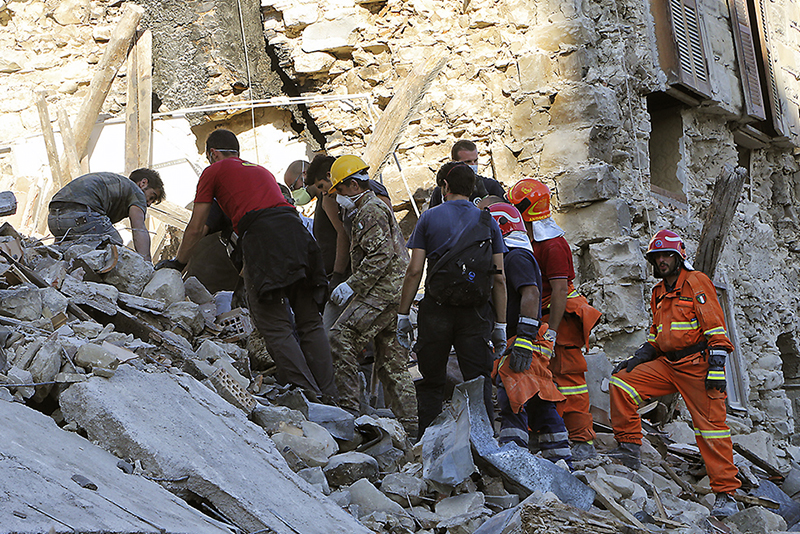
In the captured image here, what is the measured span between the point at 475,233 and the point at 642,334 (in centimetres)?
382

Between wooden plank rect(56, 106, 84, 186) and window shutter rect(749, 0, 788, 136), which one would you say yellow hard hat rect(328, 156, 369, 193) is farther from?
window shutter rect(749, 0, 788, 136)

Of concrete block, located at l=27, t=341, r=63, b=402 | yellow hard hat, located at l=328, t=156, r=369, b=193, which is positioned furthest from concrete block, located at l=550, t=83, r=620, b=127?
concrete block, located at l=27, t=341, r=63, b=402

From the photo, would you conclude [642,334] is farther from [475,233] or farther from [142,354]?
[142,354]

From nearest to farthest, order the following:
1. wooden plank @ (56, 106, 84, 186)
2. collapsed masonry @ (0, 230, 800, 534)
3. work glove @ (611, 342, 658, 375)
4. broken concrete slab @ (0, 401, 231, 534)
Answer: broken concrete slab @ (0, 401, 231, 534)
collapsed masonry @ (0, 230, 800, 534)
work glove @ (611, 342, 658, 375)
wooden plank @ (56, 106, 84, 186)

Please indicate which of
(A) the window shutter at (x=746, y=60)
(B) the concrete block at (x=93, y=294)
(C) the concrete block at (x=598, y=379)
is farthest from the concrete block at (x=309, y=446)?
(A) the window shutter at (x=746, y=60)

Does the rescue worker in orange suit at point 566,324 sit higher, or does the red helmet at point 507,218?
the red helmet at point 507,218

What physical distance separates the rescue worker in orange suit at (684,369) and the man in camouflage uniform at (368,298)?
1421 millimetres

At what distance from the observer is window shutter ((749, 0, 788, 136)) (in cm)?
1122

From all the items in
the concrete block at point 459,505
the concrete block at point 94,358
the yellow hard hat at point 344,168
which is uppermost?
the yellow hard hat at point 344,168

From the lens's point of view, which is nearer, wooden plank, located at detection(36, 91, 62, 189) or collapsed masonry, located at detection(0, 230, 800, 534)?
collapsed masonry, located at detection(0, 230, 800, 534)

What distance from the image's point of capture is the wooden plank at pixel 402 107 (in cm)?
830

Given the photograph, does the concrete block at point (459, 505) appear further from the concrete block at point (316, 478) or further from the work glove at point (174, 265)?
the work glove at point (174, 265)

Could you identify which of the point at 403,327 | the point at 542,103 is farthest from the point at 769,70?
the point at 403,327

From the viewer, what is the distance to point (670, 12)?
9.45m
